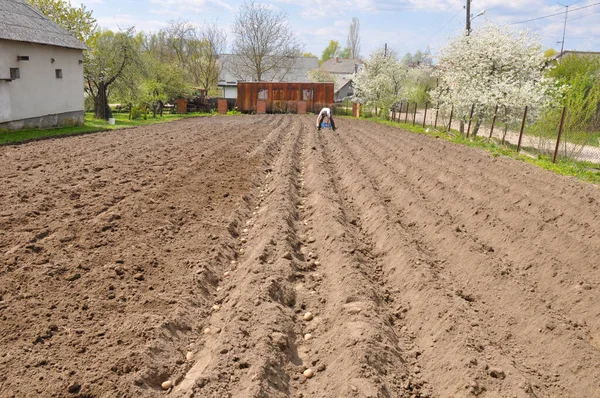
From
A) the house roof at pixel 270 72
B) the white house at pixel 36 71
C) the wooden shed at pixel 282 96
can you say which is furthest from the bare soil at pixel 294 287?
the house roof at pixel 270 72

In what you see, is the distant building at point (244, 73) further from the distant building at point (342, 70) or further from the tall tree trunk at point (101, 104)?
the tall tree trunk at point (101, 104)

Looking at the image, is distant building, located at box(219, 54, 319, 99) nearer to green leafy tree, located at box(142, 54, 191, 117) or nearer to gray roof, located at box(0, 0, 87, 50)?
green leafy tree, located at box(142, 54, 191, 117)

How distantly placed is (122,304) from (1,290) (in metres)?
1.32

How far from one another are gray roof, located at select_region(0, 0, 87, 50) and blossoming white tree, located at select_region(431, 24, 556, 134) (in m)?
18.0

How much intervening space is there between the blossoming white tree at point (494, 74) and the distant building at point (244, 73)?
119 feet

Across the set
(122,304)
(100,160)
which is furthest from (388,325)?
(100,160)

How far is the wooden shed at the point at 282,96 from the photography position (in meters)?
42.0

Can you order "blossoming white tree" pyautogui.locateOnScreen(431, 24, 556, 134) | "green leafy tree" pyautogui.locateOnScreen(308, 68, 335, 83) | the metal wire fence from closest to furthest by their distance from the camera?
the metal wire fence, "blossoming white tree" pyautogui.locateOnScreen(431, 24, 556, 134), "green leafy tree" pyautogui.locateOnScreen(308, 68, 335, 83)

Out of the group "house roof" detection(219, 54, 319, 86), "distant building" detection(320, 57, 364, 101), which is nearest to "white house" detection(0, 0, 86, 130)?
"house roof" detection(219, 54, 319, 86)

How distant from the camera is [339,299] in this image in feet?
18.2

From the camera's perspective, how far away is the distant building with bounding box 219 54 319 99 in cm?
5981

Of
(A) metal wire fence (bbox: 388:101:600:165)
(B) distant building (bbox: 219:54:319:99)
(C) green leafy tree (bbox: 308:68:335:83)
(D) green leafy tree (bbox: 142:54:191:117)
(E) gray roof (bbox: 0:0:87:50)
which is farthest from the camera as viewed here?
(C) green leafy tree (bbox: 308:68:335:83)

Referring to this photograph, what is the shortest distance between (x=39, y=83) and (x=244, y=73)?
4099 cm

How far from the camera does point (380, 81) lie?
39.7m
